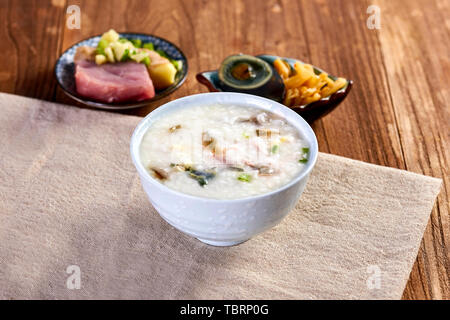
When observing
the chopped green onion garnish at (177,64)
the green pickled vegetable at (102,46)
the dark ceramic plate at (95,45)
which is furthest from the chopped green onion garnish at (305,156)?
the green pickled vegetable at (102,46)

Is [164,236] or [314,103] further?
[314,103]

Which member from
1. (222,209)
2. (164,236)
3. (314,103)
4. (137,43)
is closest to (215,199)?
(222,209)

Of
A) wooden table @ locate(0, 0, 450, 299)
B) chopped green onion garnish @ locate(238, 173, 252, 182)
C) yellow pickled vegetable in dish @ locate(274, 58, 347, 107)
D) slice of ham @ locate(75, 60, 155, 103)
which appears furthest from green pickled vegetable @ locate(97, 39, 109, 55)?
chopped green onion garnish @ locate(238, 173, 252, 182)

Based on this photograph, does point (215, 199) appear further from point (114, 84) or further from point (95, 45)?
point (95, 45)

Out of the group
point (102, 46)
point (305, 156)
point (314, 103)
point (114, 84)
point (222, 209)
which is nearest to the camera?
point (222, 209)

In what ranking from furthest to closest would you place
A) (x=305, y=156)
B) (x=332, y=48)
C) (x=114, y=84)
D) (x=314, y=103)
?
(x=332, y=48), (x=114, y=84), (x=314, y=103), (x=305, y=156)
